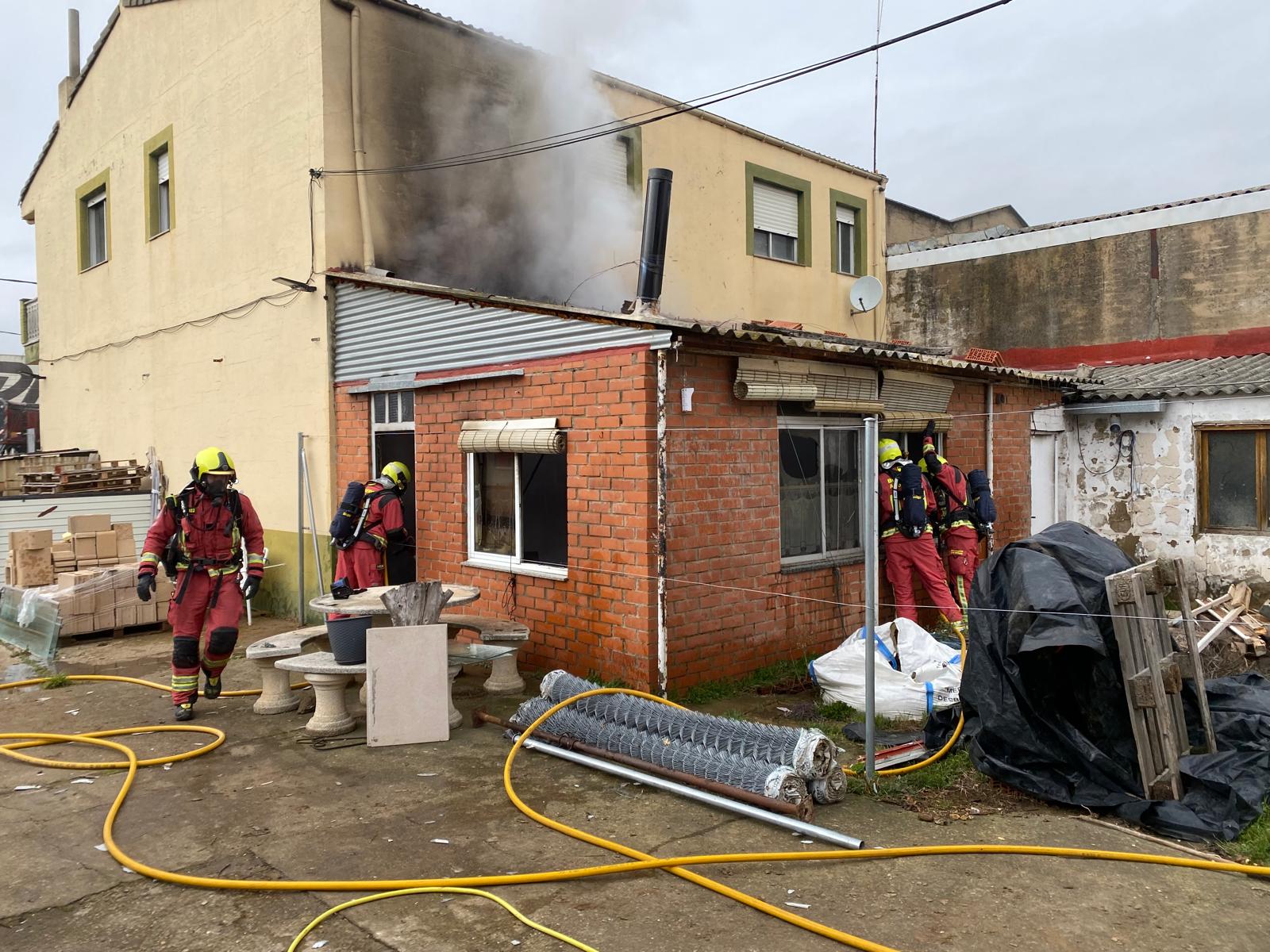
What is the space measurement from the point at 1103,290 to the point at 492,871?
51.6ft

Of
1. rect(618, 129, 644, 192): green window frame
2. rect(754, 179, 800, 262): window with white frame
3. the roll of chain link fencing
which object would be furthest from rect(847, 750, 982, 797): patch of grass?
rect(754, 179, 800, 262): window with white frame

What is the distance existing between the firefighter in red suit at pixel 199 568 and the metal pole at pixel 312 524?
300 centimetres

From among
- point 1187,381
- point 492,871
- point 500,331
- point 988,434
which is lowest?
point 492,871

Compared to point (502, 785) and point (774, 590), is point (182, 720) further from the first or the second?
point (774, 590)

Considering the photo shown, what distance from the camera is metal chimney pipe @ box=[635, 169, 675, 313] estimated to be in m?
9.24

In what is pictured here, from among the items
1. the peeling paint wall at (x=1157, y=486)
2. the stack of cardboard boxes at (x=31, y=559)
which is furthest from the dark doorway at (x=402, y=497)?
the peeling paint wall at (x=1157, y=486)

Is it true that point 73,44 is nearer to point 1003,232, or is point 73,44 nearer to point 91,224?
point 91,224

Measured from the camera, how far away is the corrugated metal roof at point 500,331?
6.91 m

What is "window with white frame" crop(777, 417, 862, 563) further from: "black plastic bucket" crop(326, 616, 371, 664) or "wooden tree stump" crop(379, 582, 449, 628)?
"black plastic bucket" crop(326, 616, 371, 664)

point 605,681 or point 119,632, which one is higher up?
point 605,681

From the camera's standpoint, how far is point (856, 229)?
17375mm

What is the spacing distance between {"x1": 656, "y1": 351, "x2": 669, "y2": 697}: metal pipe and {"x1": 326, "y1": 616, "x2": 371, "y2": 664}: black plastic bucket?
214cm

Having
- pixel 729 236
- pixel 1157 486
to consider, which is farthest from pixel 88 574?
pixel 1157 486

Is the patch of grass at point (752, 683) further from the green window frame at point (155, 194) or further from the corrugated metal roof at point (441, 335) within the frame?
the green window frame at point (155, 194)
